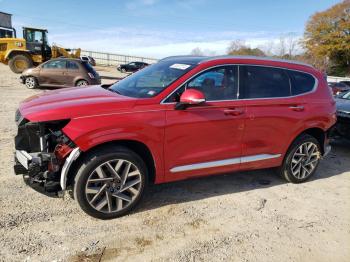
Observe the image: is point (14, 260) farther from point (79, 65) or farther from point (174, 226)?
point (79, 65)

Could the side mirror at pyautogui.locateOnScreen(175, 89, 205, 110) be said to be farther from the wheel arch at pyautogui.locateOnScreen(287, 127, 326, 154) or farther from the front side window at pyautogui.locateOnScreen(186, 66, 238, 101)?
the wheel arch at pyautogui.locateOnScreen(287, 127, 326, 154)

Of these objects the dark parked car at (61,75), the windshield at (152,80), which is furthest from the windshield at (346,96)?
the dark parked car at (61,75)

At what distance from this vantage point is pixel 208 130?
162 inches

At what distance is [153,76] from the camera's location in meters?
4.50

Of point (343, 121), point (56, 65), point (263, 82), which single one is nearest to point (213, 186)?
point (263, 82)

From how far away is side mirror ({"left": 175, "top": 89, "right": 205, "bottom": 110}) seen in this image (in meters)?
3.73

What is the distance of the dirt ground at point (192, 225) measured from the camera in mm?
3287

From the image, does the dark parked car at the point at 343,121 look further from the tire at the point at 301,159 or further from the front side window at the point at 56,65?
the front side window at the point at 56,65

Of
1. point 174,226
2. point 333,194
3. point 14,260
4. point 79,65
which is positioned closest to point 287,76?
point 333,194

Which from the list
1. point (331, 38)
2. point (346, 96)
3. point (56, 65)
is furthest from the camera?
point (331, 38)

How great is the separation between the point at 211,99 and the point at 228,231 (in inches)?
63.7

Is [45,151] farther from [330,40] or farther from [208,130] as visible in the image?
[330,40]

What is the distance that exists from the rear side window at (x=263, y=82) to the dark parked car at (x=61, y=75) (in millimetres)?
11224

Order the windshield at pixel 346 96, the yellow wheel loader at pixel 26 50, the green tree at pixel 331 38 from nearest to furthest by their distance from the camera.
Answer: the windshield at pixel 346 96, the yellow wheel loader at pixel 26 50, the green tree at pixel 331 38
